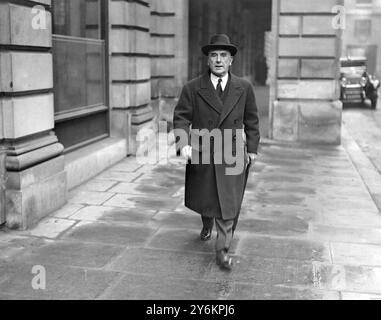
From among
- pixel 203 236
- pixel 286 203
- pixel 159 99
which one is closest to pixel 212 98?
pixel 203 236

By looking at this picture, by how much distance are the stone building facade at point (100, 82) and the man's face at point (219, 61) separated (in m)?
2.07

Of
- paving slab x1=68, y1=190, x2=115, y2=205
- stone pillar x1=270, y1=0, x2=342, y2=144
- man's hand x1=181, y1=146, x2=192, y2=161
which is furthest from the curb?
paving slab x1=68, y1=190, x2=115, y2=205

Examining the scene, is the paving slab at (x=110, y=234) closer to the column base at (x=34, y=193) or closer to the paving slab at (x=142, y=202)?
the column base at (x=34, y=193)

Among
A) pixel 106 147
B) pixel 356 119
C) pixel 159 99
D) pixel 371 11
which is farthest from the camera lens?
pixel 371 11

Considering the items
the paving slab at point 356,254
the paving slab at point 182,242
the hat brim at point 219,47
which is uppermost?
the hat brim at point 219,47

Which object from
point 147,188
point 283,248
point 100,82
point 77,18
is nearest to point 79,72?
point 77,18

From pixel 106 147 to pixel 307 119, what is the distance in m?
5.08

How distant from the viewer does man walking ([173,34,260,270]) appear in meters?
4.98

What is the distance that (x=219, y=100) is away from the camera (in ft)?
16.4

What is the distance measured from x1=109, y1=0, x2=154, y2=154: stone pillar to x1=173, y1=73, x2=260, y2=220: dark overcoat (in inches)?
196

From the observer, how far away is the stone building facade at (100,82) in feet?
19.4

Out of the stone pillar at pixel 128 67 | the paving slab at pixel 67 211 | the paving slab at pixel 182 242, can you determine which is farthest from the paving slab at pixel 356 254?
the stone pillar at pixel 128 67

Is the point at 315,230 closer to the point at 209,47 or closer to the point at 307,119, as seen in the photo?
the point at 209,47

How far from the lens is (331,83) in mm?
12539
